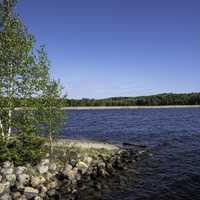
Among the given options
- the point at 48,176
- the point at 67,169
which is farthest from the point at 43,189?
the point at 67,169

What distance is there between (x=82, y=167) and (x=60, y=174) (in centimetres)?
254

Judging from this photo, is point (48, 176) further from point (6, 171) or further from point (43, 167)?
point (6, 171)

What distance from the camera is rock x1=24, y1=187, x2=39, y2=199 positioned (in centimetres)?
2405

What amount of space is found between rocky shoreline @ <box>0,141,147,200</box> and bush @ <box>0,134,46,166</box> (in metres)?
0.73

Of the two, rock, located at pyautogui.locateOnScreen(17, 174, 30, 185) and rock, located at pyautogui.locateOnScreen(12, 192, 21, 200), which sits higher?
rock, located at pyautogui.locateOnScreen(17, 174, 30, 185)

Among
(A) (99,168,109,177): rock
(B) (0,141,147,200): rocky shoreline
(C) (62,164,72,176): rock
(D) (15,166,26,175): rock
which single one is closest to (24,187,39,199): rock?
(B) (0,141,147,200): rocky shoreline

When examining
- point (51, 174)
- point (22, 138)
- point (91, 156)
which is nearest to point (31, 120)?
point (22, 138)

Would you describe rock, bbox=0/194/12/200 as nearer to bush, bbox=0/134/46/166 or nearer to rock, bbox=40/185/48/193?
rock, bbox=40/185/48/193

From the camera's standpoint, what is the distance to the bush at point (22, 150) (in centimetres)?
2786

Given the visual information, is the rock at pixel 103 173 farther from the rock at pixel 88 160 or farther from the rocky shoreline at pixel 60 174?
the rock at pixel 88 160

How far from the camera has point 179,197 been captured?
2533cm

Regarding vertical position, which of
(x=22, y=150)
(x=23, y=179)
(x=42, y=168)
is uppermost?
(x=22, y=150)

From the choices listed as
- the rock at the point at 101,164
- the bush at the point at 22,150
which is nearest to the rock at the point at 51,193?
the bush at the point at 22,150

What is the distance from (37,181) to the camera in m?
26.2
